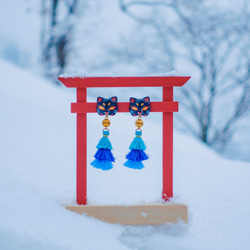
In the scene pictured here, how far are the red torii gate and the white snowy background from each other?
10cm

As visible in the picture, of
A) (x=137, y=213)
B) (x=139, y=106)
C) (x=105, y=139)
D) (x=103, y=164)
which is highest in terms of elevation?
(x=139, y=106)

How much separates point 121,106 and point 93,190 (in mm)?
469

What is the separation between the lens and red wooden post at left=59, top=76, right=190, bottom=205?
979 millimetres

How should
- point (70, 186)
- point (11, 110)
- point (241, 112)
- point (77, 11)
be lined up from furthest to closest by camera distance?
point (77, 11) → point (241, 112) → point (11, 110) → point (70, 186)

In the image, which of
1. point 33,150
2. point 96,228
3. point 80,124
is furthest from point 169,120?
point 33,150

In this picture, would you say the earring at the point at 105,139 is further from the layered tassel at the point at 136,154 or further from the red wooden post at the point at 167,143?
the red wooden post at the point at 167,143

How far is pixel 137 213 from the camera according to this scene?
0.99 meters

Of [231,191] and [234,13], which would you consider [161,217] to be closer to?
[231,191]

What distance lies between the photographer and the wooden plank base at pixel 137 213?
3.22ft

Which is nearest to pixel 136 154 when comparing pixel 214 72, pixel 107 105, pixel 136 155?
pixel 136 155

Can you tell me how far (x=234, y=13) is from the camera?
411 centimetres

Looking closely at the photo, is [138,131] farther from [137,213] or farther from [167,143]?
[137,213]

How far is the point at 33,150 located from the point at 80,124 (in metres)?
0.56

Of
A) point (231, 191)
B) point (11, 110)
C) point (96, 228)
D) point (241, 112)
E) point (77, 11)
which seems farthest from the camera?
point (77, 11)
